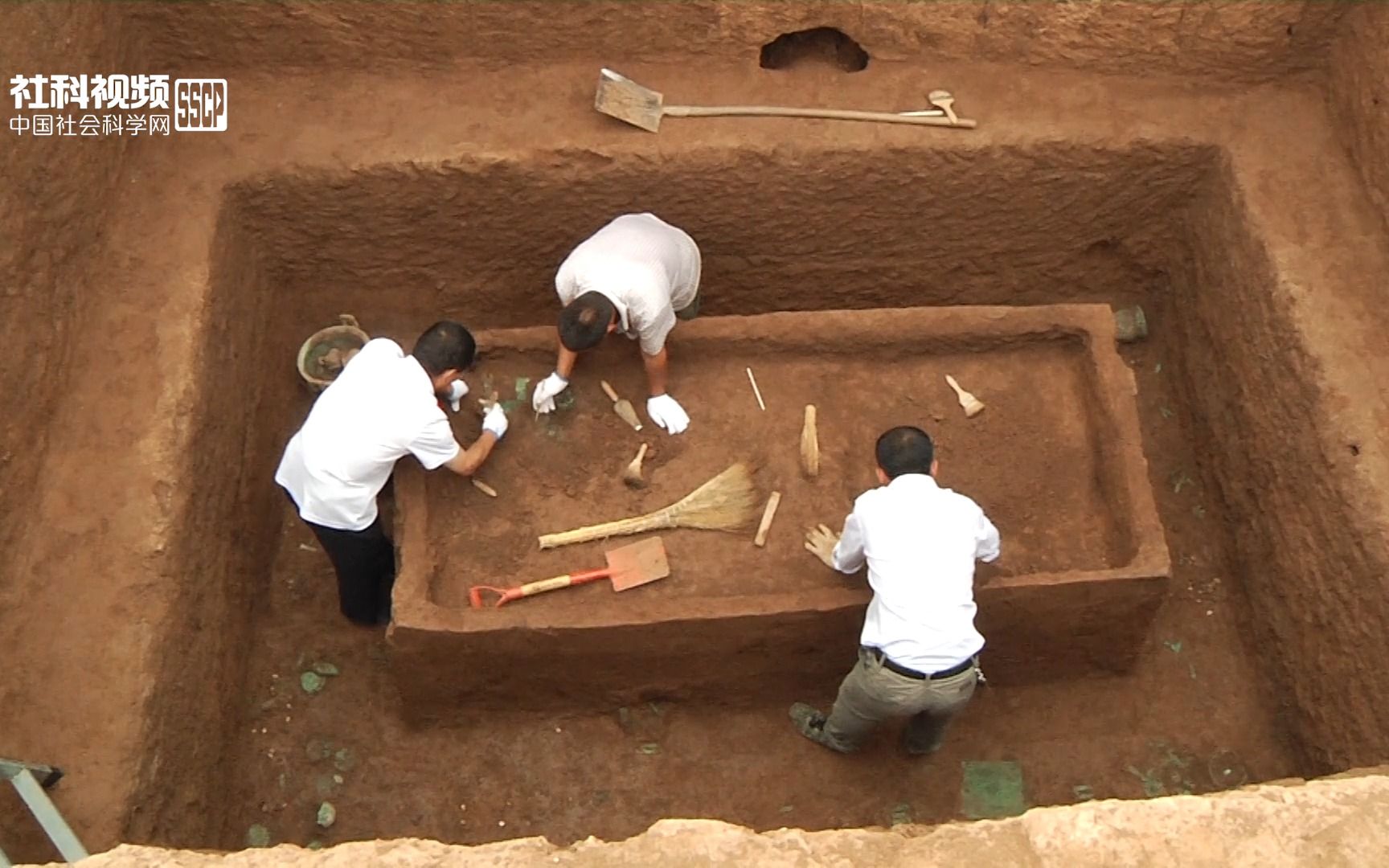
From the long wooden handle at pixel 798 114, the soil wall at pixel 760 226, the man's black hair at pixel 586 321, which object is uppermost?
the long wooden handle at pixel 798 114

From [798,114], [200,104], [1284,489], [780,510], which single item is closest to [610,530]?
[780,510]

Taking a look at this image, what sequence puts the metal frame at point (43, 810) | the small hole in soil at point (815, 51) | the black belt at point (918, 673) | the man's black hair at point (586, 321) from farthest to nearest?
the small hole in soil at point (815, 51) → the man's black hair at point (586, 321) → the black belt at point (918, 673) → the metal frame at point (43, 810)

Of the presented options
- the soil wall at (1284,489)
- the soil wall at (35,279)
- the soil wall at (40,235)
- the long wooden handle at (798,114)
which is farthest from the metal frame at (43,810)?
the soil wall at (1284,489)

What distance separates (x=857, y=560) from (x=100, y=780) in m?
2.38

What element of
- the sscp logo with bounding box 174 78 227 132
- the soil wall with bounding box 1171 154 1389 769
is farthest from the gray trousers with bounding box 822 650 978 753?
the sscp logo with bounding box 174 78 227 132

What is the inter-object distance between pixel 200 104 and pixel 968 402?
127 inches

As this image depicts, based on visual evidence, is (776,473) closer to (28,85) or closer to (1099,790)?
(1099,790)

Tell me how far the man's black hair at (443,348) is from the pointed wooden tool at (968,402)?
1.85m

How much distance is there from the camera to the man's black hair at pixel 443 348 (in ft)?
12.6

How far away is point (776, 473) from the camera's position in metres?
4.39

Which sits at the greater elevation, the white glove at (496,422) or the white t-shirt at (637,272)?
the white t-shirt at (637,272)

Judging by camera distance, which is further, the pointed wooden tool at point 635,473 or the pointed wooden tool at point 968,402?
the pointed wooden tool at point 968,402

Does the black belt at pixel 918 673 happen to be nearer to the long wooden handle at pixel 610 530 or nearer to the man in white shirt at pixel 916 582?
the man in white shirt at pixel 916 582

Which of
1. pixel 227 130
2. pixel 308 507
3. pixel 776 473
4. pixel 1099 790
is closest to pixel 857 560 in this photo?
pixel 776 473
